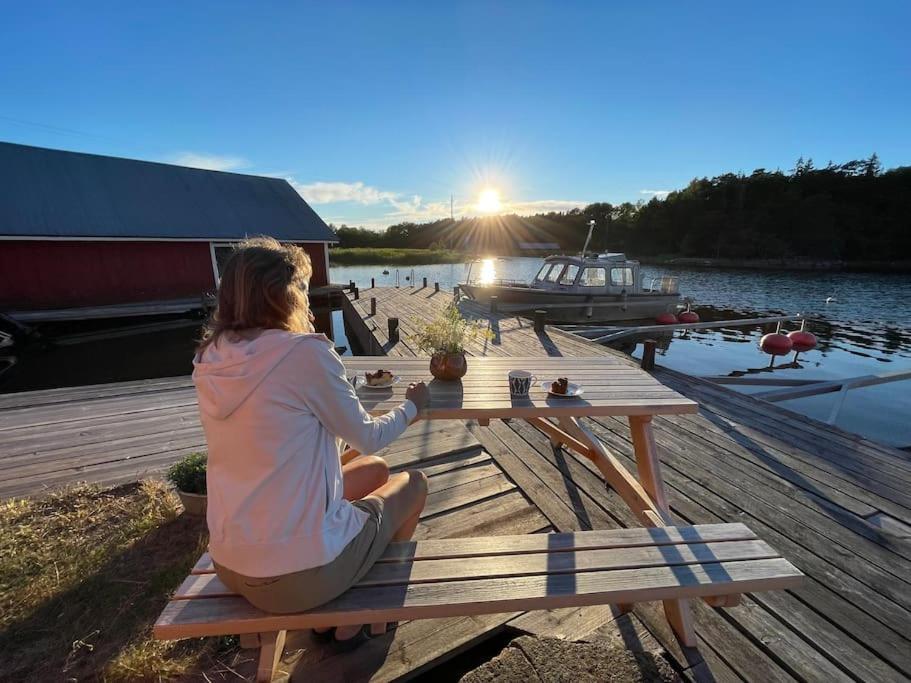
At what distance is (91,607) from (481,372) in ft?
8.30

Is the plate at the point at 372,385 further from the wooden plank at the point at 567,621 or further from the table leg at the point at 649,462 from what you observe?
the table leg at the point at 649,462

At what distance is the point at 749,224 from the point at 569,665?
58.5 meters

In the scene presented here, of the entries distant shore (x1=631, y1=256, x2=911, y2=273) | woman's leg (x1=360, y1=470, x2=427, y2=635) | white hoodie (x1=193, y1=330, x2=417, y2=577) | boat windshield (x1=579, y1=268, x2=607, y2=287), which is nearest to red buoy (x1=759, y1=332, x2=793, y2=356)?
boat windshield (x1=579, y1=268, x2=607, y2=287)

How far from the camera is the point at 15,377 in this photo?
9398 millimetres

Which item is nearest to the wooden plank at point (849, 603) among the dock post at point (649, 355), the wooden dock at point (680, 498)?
the wooden dock at point (680, 498)

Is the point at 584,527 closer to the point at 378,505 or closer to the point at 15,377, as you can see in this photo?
the point at 378,505

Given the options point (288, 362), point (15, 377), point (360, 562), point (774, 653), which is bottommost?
point (15, 377)

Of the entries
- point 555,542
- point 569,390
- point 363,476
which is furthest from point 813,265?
point 363,476

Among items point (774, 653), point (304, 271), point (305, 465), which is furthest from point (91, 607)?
point (774, 653)

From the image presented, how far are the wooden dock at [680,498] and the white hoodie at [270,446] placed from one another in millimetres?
931

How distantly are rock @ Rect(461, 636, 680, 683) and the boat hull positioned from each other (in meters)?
10.9

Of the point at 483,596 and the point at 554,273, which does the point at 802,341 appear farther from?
the point at 483,596

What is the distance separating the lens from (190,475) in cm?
257

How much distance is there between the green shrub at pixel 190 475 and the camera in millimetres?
2551
